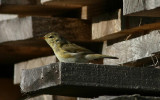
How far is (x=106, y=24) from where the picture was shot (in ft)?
16.6

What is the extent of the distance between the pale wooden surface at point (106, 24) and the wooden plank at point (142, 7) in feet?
4.48

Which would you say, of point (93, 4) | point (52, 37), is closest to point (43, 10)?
point (52, 37)

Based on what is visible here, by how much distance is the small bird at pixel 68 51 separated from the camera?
5199 millimetres

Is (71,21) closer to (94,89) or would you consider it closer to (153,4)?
(94,89)

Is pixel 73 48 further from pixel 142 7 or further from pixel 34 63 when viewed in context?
pixel 142 7

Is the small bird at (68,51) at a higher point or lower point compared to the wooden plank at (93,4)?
lower

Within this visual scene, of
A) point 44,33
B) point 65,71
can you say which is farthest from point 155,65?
point 44,33

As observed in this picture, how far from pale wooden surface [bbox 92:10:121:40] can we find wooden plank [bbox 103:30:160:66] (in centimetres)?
14

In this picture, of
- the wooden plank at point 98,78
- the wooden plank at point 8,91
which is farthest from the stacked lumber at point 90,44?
the wooden plank at point 8,91

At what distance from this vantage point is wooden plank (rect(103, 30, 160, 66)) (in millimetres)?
4320

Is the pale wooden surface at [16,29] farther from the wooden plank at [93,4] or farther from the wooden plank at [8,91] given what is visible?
the wooden plank at [8,91]

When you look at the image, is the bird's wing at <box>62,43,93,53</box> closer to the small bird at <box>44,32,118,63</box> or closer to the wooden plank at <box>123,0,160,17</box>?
the small bird at <box>44,32,118,63</box>

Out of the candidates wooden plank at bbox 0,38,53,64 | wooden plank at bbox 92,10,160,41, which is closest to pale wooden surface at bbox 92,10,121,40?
wooden plank at bbox 92,10,160,41

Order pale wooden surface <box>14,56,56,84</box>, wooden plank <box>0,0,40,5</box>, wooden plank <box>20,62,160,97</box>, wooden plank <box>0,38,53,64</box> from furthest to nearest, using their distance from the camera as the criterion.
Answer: wooden plank <box>0,38,53,64</box>
pale wooden surface <box>14,56,56,84</box>
wooden plank <box>0,0,40,5</box>
wooden plank <box>20,62,160,97</box>
